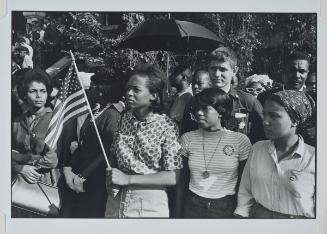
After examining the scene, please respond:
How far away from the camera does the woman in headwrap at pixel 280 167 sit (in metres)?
4.81

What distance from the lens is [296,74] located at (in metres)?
4.87

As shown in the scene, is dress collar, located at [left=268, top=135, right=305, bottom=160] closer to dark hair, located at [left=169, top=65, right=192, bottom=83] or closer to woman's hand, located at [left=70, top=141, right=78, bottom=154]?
dark hair, located at [left=169, top=65, right=192, bottom=83]

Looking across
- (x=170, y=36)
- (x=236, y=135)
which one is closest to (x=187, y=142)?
(x=236, y=135)

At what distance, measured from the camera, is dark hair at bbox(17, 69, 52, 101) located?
15.9ft

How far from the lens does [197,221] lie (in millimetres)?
4863

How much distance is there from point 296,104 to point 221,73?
2.19ft

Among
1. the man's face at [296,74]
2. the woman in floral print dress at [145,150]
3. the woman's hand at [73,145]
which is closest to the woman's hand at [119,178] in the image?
the woman in floral print dress at [145,150]

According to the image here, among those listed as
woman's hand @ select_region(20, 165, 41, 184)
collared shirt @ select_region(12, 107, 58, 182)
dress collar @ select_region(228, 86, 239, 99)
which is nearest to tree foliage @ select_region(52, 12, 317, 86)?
dress collar @ select_region(228, 86, 239, 99)

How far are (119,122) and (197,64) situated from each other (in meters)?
0.81

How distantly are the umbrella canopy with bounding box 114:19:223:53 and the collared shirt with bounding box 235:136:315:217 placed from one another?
3.22 ft

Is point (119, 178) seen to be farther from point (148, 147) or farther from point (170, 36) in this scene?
point (170, 36)

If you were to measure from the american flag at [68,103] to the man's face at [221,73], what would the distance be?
1077mm
